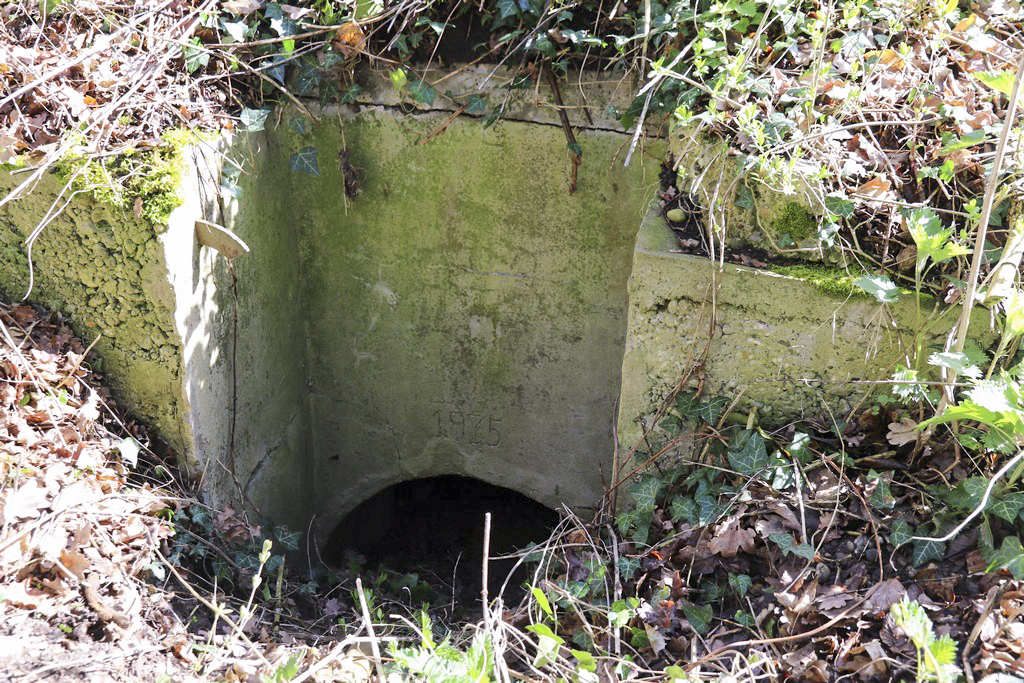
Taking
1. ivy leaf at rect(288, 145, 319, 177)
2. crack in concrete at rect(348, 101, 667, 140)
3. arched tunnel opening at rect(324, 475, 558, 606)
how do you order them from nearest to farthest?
crack in concrete at rect(348, 101, 667, 140) → ivy leaf at rect(288, 145, 319, 177) → arched tunnel opening at rect(324, 475, 558, 606)

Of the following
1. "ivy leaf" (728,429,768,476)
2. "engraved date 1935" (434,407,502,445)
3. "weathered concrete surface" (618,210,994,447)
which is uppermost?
"weathered concrete surface" (618,210,994,447)

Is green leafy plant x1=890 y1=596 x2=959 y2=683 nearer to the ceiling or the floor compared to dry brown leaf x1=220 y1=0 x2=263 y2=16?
nearer to the floor

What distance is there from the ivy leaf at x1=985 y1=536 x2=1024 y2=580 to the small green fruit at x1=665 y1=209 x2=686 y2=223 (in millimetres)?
1279

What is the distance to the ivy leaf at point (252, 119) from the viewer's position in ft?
10.0

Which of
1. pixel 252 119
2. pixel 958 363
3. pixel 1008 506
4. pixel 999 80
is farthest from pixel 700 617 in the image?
pixel 252 119

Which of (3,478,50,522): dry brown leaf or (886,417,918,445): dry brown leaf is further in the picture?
(3,478,50,522): dry brown leaf

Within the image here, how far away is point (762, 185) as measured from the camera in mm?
2459

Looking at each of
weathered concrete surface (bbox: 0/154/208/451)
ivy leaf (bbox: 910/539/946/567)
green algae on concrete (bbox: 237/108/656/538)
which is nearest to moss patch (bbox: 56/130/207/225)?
weathered concrete surface (bbox: 0/154/208/451)

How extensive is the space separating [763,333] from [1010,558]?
0.89 meters

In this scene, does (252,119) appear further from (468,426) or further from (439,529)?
(439,529)

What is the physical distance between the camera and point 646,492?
2637mm

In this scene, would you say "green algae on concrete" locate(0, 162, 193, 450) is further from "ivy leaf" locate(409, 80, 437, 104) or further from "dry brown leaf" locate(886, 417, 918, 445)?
"dry brown leaf" locate(886, 417, 918, 445)

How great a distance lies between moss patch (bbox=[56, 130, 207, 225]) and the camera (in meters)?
2.71

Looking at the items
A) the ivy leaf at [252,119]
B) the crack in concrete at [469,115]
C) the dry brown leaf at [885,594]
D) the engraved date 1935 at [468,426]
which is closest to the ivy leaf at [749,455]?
the dry brown leaf at [885,594]
